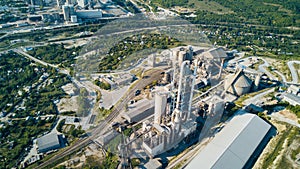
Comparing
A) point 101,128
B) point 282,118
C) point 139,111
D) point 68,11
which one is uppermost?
point 68,11

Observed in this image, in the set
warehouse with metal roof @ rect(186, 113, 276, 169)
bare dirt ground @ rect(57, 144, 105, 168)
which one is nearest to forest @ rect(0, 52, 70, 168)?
bare dirt ground @ rect(57, 144, 105, 168)

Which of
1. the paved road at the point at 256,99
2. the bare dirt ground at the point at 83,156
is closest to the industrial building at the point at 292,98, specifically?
the paved road at the point at 256,99

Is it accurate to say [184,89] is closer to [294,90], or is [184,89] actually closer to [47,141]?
[47,141]

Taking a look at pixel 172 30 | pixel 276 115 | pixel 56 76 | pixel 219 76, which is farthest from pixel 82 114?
pixel 172 30

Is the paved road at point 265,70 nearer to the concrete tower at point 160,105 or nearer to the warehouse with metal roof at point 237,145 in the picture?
the warehouse with metal roof at point 237,145

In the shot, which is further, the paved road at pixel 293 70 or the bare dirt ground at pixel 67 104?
the paved road at pixel 293 70

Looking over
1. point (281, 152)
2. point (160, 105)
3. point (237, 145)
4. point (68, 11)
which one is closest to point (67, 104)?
point (160, 105)
